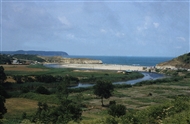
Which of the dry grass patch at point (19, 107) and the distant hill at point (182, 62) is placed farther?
the distant hill at point (182, 62)

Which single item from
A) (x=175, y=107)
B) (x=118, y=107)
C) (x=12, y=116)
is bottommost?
(x=12, y=116)

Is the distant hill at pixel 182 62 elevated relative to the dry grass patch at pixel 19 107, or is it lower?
elevated

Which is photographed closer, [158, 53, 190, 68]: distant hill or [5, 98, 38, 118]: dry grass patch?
[5, 98, 38, 118]: dry grass patch

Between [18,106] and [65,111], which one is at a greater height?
[65,111]

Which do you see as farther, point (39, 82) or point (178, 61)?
point (178, 61)

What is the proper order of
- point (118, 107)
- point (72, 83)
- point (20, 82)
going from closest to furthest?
point (118, 107) < point (20, 82) < point (72, 83)

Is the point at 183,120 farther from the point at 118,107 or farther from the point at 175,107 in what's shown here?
the point at 118,107

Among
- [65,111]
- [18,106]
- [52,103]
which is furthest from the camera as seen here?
[52,103]

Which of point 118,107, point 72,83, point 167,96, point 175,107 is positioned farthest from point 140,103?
point 72,83

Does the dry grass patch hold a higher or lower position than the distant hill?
lower

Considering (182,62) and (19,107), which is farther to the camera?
(182,62)

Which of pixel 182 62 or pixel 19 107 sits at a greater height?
Answer: pixel 182 62
